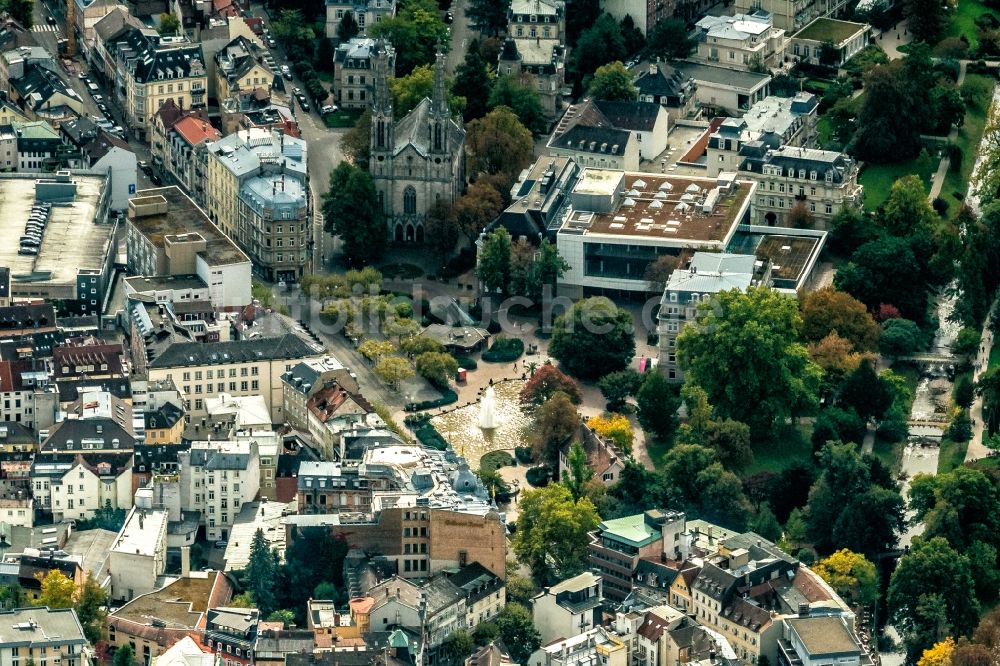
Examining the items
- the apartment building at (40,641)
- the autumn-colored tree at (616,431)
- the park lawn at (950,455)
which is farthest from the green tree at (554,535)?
the apartment building at (40,641)

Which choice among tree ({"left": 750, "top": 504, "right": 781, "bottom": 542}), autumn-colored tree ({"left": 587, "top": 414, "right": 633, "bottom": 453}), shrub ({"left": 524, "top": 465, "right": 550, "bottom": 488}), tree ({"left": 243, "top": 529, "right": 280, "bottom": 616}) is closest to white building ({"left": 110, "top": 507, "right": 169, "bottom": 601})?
tree ({"left": 243, "top": 529, "right": 280, "bottom": 616})

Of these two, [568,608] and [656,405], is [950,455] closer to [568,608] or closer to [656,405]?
[656,405]

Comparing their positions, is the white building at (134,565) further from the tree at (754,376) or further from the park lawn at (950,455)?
the park lawn at (950,455)

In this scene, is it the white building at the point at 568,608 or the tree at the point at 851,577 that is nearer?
the white building at the point at 568,608

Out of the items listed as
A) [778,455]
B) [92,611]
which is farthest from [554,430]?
[92,611]

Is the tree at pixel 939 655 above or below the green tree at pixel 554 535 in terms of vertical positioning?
below

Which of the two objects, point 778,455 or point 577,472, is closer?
point 577,472

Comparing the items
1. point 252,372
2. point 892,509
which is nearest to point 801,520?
point 892,509

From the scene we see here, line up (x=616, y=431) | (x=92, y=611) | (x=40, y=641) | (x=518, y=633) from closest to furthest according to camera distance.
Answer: (x=40, y=641)
(x=92, y=611)
(x=518, y=633)
(x=616, y=431)
